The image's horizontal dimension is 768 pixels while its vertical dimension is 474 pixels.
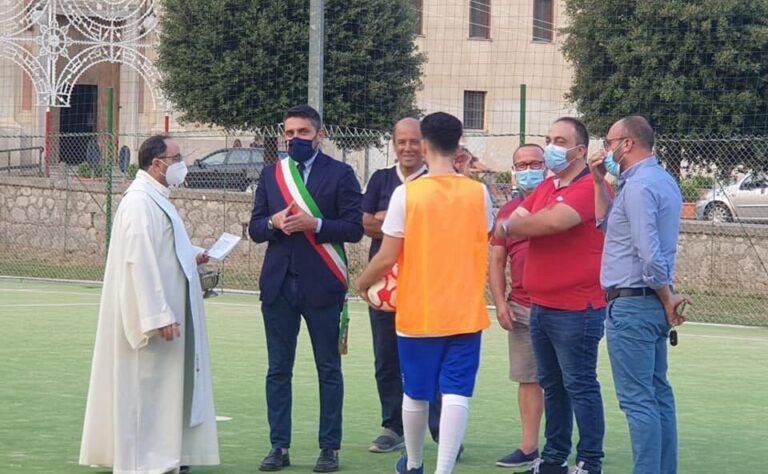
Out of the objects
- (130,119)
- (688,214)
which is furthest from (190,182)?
(130,119)

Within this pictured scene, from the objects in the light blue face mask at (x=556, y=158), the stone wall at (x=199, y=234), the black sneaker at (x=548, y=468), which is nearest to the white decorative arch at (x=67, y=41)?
the stone wall at (x=199, y=234)

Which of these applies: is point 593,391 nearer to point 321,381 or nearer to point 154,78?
point 321,381

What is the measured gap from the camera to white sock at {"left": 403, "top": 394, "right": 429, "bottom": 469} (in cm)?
754

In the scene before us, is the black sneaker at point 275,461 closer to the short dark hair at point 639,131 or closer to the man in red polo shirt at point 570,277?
the man in red polo shirt at point 570,277

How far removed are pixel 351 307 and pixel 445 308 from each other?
11545 millimetres

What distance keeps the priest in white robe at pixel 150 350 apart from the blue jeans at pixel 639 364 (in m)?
2.26

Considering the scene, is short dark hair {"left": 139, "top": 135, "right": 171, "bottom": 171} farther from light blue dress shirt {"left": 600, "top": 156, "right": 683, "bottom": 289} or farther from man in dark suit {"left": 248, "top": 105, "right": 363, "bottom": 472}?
light blue dress shirt {"left": 600, "top": 156, "right": 683, "bottom": 289}

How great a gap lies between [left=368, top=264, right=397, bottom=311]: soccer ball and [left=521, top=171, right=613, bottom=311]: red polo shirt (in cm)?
83

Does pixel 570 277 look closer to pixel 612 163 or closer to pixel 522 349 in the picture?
pixel 612 163

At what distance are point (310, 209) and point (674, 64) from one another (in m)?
21.5

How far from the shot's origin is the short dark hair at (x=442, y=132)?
747cm

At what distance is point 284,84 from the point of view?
31.8 meters

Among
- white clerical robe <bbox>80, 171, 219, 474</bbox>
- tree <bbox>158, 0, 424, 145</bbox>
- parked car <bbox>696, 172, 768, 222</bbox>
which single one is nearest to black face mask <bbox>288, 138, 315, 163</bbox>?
white clerical robe <bbox>80, 171, 219, 474</bbox>

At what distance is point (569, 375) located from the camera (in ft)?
26.5
